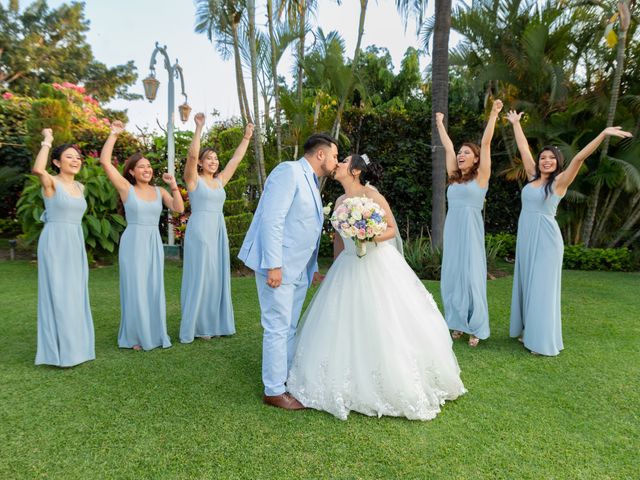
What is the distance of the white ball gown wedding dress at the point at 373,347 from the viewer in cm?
344

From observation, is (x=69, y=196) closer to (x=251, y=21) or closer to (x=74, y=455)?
(x=74, y=455)

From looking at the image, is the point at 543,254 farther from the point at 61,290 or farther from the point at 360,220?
the point at 61,290

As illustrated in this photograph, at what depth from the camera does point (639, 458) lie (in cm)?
297

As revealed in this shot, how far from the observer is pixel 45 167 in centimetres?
439

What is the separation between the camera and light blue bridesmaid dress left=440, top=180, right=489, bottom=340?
17.1 feet

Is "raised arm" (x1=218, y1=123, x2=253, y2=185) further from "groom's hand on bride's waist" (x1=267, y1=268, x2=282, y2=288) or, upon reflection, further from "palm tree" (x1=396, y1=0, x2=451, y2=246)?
"palm tree" (x1=396, y1=0, x2=451, y2=246)

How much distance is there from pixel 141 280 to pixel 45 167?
Answer: 1.45m

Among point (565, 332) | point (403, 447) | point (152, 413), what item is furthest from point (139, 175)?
point (565, 332)

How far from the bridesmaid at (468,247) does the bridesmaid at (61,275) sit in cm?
400

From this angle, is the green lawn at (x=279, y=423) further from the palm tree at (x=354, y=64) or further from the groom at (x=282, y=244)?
the palm tree at (x=354, y=64)

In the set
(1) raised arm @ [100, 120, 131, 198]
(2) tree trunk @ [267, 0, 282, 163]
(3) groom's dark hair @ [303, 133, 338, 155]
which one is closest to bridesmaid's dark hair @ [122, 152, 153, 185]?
(1) raised arm @ [100, 120, 131, 198]

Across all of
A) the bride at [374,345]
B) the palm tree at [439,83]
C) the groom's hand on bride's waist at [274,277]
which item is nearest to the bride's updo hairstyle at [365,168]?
the bride at [374,345]

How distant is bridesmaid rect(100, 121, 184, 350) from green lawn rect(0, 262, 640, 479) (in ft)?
0.88

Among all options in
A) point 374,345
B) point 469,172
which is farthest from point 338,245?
point 469,172
